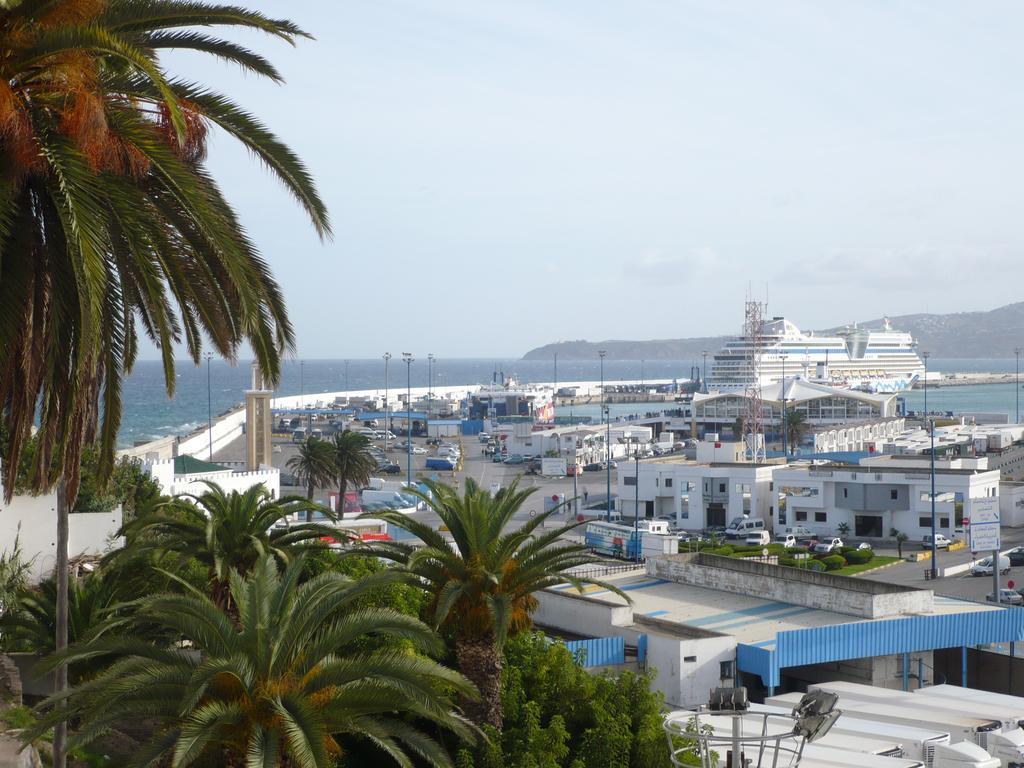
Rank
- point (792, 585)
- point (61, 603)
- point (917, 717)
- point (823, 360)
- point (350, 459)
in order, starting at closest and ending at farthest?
point (61, 603)
point (917, 717)
point (792, 585)
point (350, 459)
point (823, 360)

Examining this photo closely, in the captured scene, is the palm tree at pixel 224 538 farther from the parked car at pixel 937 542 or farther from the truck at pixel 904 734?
the parked car at pixel 937 542

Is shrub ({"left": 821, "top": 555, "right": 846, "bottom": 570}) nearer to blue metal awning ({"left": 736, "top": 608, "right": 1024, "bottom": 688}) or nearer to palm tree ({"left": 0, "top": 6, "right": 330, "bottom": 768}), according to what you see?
blue metal awning ({"left": 736, "top": 608, "right": 1024, "bottom": 688})

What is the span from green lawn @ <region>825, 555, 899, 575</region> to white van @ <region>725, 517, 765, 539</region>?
24.0 feet

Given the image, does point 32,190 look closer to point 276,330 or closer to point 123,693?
point 276,330

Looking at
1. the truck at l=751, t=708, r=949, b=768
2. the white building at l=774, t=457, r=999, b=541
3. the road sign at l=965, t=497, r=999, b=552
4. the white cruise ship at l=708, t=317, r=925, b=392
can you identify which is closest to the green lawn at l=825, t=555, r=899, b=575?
the white building at l=774, t=457, r=999, b=541

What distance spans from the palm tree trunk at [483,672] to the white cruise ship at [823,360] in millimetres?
101214

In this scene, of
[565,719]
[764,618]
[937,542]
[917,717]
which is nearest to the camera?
[565,719]

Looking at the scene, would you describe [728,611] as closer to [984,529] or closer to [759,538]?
[984,529]

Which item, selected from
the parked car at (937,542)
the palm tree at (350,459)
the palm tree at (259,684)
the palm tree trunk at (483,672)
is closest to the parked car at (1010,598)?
the parked car at (937,542)

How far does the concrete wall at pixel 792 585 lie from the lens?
75.8 feet

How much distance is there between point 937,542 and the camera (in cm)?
4259

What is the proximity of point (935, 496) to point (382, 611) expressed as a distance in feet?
122

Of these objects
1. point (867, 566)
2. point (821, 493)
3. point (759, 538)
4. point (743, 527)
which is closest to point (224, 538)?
point (867, 566)

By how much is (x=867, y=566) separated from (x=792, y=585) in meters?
14.3
